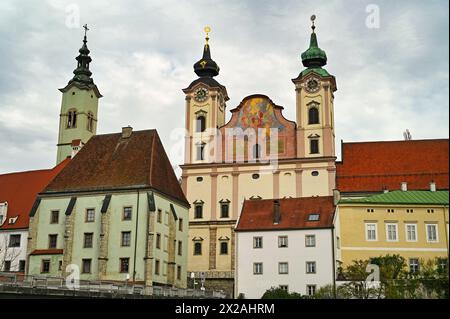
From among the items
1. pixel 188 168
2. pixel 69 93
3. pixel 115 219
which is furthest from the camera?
pixel 69 93

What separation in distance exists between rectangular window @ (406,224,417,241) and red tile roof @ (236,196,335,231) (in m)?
6.79

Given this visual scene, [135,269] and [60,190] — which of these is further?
[60,190]

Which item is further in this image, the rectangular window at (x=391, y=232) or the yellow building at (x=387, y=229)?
the rectangular window at (x=391, y=232)

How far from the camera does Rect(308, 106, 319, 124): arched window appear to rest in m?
65.5

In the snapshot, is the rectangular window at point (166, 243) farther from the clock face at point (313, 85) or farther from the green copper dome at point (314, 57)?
the green copper dome at point (314, 57)

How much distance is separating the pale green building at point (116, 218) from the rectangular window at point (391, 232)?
1800cm

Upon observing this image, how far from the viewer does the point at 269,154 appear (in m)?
65.6

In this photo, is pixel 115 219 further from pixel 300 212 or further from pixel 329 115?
pixel 329 115

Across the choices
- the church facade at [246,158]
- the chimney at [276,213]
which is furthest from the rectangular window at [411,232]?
the church facade at [246,158]

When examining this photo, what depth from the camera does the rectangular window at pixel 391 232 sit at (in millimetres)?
41812

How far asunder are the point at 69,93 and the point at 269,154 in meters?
31.8

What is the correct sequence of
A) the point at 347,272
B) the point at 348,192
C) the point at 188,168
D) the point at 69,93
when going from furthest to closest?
the point at 69,93, the point at 188,168, the point at 348,192, the point at 347,272
